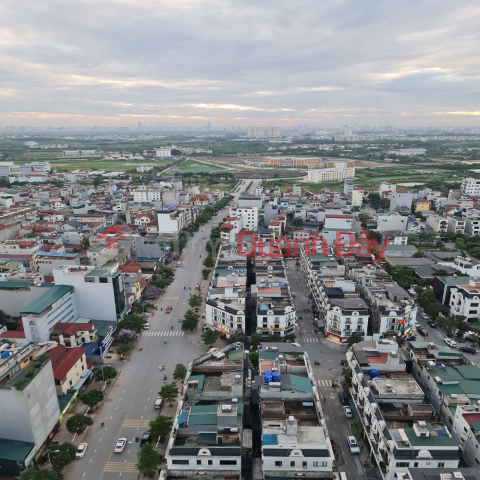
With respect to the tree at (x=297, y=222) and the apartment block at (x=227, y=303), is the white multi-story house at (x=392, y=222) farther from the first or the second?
the apartment block at (x=227, y=303)

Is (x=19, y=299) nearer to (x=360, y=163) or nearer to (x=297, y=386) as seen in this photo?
(x=297, y=386)

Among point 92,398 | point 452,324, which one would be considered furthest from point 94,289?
point 452,324

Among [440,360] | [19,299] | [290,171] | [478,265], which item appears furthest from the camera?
[290,171]

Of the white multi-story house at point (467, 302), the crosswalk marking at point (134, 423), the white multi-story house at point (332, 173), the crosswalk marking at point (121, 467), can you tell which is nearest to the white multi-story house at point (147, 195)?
the white multi-story house at point (332, 173)

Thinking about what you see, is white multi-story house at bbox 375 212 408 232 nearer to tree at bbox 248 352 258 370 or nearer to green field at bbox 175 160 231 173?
tree at bbox 248 352 258 370

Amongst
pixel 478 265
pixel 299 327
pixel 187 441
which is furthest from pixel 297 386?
pixel 478 265

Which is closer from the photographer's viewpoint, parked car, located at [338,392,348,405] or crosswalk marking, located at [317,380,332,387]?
parked car, located at [338,392,348,405]

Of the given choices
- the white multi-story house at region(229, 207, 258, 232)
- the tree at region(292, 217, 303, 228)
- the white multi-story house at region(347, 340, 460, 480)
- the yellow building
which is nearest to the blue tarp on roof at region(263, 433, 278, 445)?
the white multi-story house at region(347, 340, 460, 480)
